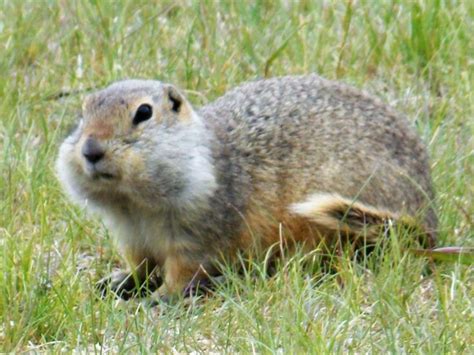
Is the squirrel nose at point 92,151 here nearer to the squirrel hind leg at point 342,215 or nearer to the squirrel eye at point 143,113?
the squirrel eye at point 143,113

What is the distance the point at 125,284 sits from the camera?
17.1 feet

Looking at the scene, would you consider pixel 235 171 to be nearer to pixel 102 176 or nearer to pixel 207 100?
pixel 102 176

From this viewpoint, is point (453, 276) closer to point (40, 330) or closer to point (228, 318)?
point (228, 318)

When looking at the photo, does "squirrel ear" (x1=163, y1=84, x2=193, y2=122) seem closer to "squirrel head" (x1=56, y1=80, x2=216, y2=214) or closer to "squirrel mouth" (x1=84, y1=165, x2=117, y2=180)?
"squirrel head" (x1=56, y1=80, x2=216, y2=214)

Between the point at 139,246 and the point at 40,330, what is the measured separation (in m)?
0.84

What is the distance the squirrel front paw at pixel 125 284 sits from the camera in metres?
5.04

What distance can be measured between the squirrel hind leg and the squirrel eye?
2.28ft

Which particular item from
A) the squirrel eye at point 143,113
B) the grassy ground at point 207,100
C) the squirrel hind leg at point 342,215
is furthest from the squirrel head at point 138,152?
the squirrel hind leg at point 342,215

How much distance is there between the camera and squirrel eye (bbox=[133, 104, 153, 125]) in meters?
4.91

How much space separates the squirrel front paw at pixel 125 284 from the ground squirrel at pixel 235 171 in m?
0.02

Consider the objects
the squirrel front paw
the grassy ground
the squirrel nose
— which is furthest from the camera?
the squirrel front paw

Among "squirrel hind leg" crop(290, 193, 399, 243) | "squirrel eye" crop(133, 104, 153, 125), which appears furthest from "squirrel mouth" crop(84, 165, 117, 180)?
"squirrel hind leg" crop(290, 193, 399, 243)

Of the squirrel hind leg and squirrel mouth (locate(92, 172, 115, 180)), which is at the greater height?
squirrel mouth (locate(92, 172, 115, 180))

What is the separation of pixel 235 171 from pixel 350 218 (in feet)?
1.60
